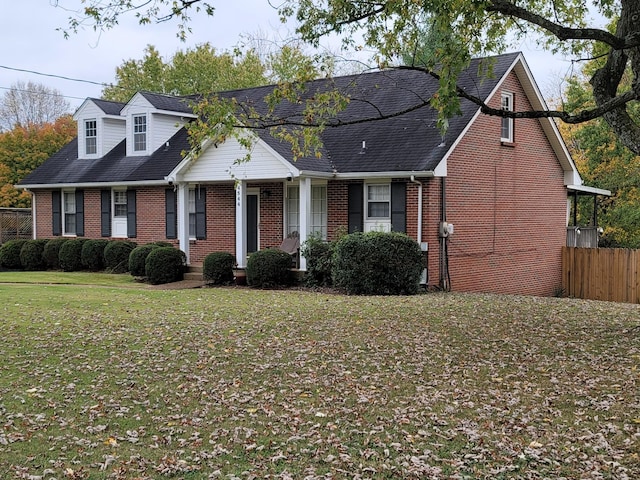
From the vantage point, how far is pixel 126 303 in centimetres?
1441

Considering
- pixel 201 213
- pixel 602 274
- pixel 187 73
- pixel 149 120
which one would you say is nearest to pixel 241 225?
pixel 201 213

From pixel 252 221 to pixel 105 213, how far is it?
6.10 m

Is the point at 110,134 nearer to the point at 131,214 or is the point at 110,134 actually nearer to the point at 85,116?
the point at 85,116

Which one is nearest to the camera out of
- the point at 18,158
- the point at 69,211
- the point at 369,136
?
the point at 369,136

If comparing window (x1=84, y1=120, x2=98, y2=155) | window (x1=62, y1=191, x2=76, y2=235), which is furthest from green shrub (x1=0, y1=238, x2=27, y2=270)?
window (x1=84, y1=120, x2=98, y2=155)

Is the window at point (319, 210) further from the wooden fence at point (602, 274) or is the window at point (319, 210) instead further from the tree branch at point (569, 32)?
the tree branch at point (569, 32)

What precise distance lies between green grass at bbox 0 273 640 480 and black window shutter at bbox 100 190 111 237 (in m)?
11.7

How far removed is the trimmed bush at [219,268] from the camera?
63.6 feet

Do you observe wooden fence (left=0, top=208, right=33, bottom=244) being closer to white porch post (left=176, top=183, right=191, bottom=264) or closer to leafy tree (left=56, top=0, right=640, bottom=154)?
white porch post (left=176, top=183, right=191, bottom=264)

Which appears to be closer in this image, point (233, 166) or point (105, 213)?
point (233, 166)

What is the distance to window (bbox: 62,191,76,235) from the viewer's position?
25453mm

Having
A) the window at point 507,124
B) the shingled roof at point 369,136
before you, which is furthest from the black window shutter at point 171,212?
the window at point 507,124

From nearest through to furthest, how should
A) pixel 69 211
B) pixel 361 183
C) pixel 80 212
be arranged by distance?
pixel 361 183 → pixel 80 212 → pixel 69 211

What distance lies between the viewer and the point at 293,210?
67.8 feet
